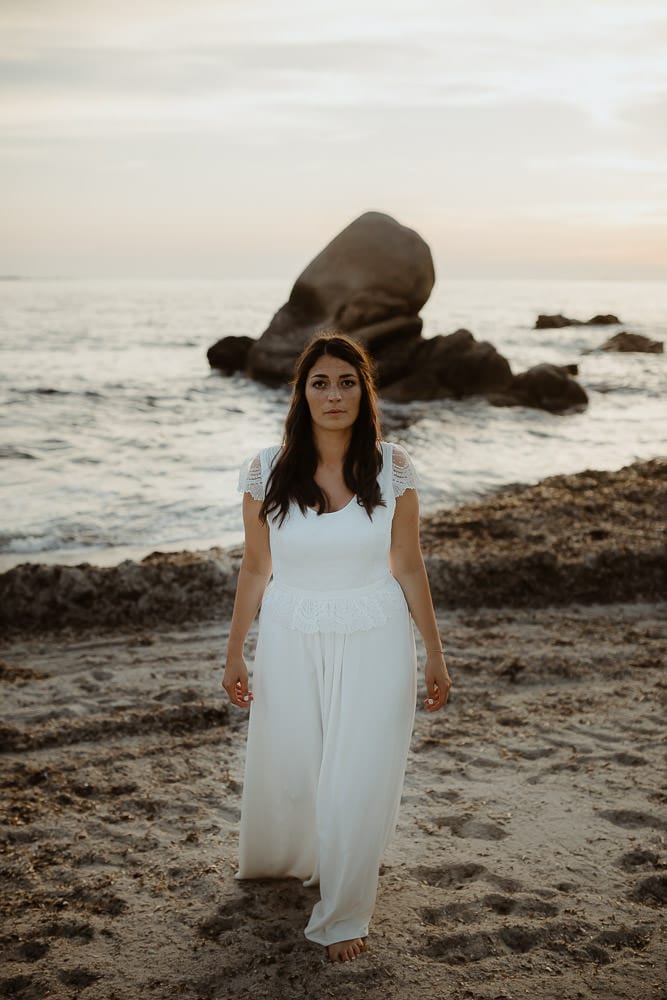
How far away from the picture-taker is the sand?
2.97 meters

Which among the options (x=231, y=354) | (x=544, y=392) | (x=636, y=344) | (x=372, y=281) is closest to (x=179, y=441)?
(x=372, y=281)

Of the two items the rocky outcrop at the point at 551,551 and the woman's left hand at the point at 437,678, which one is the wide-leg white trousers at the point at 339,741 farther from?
the rocky outcrop at the point at 551,551

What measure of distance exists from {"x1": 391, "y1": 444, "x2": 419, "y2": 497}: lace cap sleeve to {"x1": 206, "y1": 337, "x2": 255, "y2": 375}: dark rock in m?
24.8

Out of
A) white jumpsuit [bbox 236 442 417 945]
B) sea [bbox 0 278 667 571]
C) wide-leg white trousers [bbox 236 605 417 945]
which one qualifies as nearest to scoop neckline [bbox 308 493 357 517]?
white jumpsuit [bbox 236 442 417 945]

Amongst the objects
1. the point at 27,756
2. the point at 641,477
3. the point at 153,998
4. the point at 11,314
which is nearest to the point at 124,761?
the point at 27,756

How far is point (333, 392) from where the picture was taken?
10.00 ft

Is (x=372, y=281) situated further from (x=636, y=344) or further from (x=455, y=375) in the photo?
(x=636, y=344)

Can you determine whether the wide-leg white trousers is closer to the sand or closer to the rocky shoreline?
the sand

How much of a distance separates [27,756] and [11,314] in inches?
2282

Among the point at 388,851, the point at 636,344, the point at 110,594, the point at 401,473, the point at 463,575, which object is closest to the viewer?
the point at 401,473

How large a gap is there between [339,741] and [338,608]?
17.7 inches

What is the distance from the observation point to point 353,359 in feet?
10.2

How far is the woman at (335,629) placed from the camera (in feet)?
9.76

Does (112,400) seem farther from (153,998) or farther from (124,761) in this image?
(153,998)
